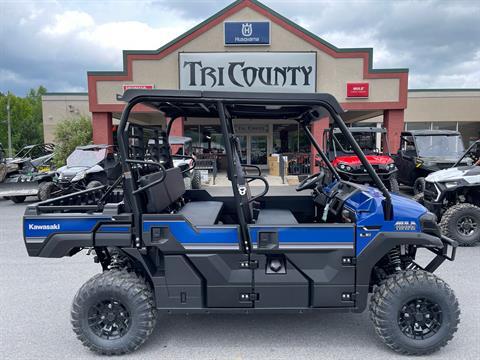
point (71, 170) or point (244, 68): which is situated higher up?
point (244, 68)

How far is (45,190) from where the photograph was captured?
33.8 ft

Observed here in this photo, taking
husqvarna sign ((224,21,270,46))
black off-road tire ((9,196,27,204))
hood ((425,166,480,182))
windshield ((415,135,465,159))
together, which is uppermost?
husqvarna sign ((224,21,270,46))

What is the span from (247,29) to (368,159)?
916 cm

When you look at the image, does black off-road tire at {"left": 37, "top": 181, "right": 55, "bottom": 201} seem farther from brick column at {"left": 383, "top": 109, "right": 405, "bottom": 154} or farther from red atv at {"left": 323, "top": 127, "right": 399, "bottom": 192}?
brick column at {"left": 383, "top": 109, "right": 405, "bottom": 154}

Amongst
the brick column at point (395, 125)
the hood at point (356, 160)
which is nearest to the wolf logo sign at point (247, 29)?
the brick column at point (395, 125)

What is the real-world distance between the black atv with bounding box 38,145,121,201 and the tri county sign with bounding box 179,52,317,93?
6.20 meters

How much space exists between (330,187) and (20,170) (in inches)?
477

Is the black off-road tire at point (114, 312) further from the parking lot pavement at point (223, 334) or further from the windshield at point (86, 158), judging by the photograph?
the windshield at point (86, 158)

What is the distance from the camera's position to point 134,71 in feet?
51.4

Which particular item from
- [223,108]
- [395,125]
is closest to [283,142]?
[395,125]

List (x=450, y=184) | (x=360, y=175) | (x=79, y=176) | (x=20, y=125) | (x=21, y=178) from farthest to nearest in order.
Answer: (x=20, y=125) < (x=21, y=178) < (x=79, y=176) < (x=360, y=175) < (x=450, y=184)

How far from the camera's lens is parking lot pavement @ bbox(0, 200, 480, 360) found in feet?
9.80

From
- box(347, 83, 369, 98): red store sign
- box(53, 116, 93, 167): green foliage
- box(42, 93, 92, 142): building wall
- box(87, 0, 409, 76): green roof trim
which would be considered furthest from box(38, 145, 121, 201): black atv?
box(42, 93, 92, 142): building wall

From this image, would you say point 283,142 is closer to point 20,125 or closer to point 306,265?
point 306,265
